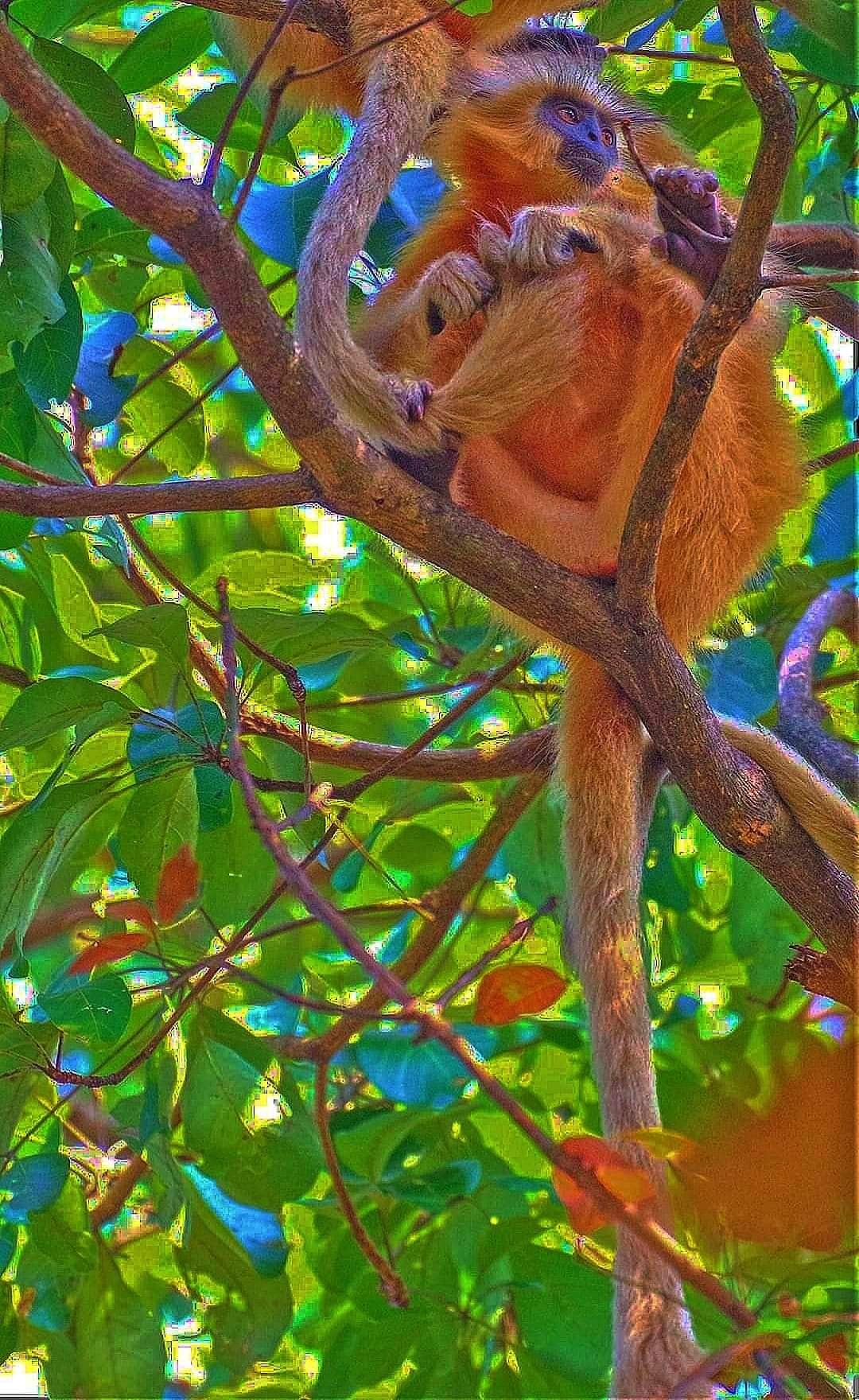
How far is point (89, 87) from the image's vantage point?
101 inches

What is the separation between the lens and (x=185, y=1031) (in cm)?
313

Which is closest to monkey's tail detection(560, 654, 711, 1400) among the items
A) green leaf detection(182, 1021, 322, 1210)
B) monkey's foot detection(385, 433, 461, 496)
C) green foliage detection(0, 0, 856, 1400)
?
green foliage detection(0, 0, 856, 1400)

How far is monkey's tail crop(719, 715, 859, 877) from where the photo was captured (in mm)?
2467

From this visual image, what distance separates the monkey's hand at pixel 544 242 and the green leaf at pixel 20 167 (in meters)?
0.84

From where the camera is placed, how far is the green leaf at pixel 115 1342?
9.05 ft

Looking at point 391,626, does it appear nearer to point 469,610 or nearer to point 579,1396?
point 469,610

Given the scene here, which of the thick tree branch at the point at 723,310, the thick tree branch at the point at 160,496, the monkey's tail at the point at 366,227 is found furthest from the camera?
the monkey's tail at the point at 366,227

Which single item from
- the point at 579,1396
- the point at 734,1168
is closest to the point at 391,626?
the point at 579,1396

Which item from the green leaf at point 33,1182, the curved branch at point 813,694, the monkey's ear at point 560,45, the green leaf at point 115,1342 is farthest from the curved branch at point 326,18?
the green leaf at point 115,1342

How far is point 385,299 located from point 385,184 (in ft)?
2.04

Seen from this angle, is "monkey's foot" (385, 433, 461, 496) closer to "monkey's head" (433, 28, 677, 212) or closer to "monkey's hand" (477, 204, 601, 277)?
"monkey's hand" (477, 204, 601, 277)

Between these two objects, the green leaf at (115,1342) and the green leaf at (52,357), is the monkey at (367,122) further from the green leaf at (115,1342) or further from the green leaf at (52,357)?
the green leaf at (115,1342)

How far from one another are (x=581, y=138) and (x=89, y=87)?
1115 mm

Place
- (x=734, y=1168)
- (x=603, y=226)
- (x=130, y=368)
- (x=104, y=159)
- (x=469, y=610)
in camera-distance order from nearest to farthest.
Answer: (x=734, y=1168), (x=104, y=159), (x=603, y=226), (x=130, y=368), (x=469, y=610)
